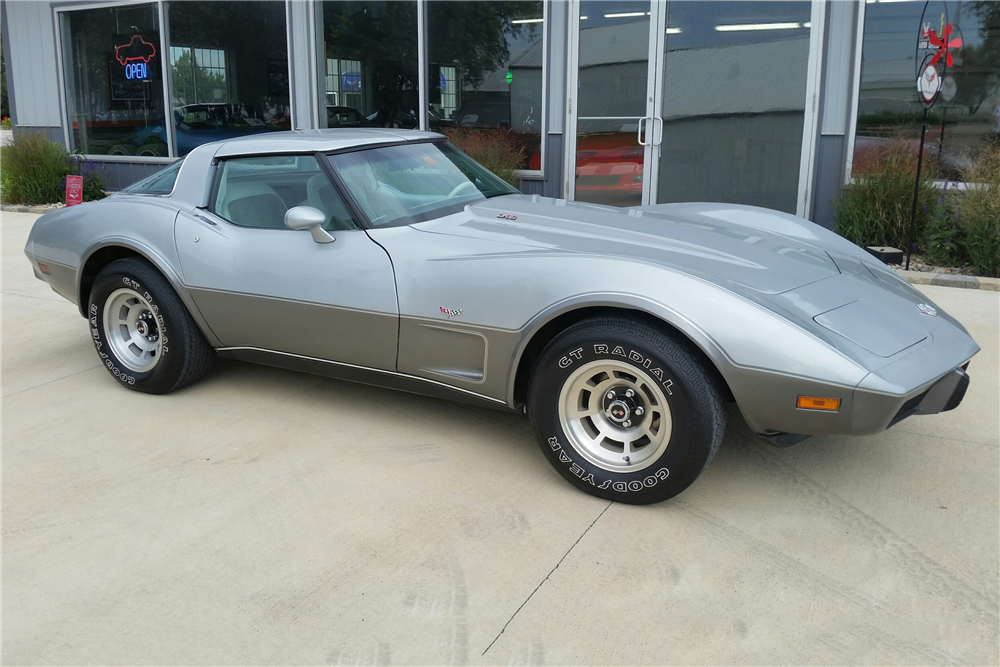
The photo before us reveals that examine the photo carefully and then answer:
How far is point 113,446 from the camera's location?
3764 millimetres

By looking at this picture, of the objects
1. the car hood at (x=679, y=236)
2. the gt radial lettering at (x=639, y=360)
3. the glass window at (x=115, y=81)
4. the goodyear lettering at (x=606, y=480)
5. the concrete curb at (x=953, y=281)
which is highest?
the glass window at (x=115, y=81)

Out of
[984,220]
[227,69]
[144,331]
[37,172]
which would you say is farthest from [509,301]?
[37,172]

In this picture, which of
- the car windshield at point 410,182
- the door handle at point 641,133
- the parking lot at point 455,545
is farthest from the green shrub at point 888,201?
the car windshield at point 410,182

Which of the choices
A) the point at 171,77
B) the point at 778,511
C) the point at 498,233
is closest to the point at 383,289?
the point at 498,233

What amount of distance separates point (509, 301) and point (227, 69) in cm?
969

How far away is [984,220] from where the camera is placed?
691cm

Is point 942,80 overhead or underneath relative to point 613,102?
overhead

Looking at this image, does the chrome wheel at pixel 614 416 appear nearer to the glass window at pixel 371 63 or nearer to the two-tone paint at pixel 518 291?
the two-tone paint at pixel 518 291

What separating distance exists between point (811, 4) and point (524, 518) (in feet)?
22.6

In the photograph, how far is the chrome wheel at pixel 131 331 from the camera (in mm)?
4379

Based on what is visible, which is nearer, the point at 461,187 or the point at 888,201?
the point at 461,187

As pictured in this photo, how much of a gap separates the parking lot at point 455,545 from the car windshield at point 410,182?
3.32 ft

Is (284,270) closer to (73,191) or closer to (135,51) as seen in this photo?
(73,191)

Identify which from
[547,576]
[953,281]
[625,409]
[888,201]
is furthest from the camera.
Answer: [888,201]
